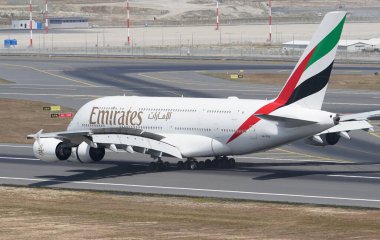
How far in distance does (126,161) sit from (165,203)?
18.2 meters

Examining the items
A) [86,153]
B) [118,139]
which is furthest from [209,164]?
[86,153]

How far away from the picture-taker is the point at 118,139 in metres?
64.6

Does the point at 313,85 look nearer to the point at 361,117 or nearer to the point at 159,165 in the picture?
the point at 361,117

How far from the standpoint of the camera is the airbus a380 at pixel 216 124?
61.5 m

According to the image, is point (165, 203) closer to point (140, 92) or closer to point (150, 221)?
point (150, 221)

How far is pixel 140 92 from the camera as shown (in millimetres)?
121375

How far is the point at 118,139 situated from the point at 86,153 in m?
2.69

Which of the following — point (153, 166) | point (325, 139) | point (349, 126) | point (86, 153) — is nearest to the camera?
point (86, 153)

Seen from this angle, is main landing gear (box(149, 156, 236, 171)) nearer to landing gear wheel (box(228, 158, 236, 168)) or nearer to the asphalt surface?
landing gear wheel (box(228, 158, 236, 168))

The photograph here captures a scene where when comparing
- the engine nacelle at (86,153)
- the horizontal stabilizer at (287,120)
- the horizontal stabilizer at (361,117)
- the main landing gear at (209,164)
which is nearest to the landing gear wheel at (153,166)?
the main landing gear at (209,164)

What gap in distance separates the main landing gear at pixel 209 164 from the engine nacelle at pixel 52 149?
26.2ft

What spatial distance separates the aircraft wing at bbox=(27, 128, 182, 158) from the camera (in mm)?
64375

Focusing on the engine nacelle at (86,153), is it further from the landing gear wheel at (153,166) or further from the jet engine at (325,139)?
the jet engine at (325,139)

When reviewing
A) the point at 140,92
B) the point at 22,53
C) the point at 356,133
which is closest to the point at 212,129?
the point at 356,133
